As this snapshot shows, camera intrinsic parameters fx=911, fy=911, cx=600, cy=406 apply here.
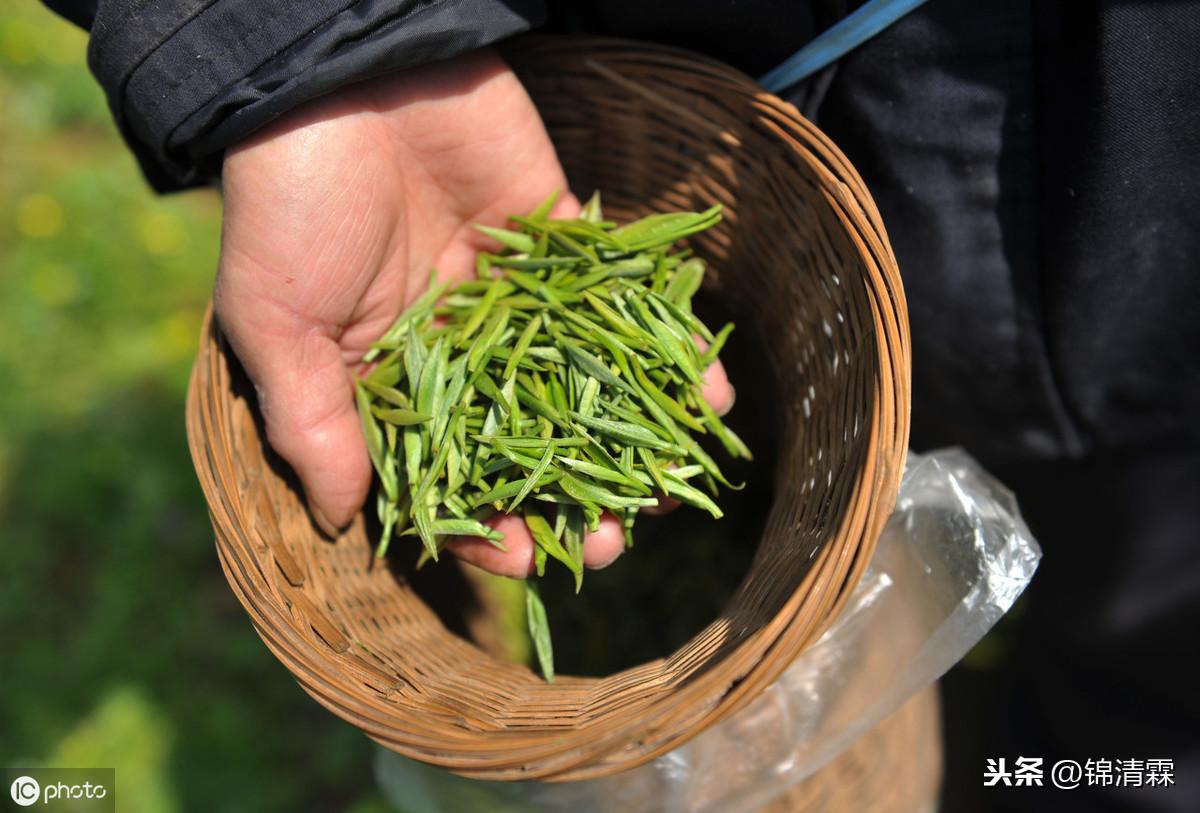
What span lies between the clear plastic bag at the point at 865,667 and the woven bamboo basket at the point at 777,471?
15 cm

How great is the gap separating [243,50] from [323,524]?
1.82 ft

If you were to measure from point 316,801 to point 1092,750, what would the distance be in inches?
53.0

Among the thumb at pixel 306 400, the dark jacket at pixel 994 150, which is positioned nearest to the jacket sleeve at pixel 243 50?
the dark jacket at pixel 994 150

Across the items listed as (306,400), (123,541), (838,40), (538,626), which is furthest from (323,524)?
(123,541)

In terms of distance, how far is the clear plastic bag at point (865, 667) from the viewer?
1077 mm

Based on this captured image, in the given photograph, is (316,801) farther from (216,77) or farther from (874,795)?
(216,77)

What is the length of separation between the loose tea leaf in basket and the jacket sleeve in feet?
0.97

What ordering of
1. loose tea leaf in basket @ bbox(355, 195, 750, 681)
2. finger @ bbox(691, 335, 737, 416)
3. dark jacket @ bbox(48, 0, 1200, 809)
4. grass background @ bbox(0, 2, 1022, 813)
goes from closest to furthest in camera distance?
dark jacket @ bbox(48, 0, 1200, 809) → loose tea leaf in basket @ bbox(355, 195, 750, 681) → finger @ bbox(691, 335, 737, 416) → grass background @ bbox(0, 2, 1022, 813)

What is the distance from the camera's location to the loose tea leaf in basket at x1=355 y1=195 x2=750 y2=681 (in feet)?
3.47

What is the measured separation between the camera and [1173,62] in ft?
2.92

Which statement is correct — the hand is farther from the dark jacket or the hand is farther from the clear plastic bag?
the clear plastic bag

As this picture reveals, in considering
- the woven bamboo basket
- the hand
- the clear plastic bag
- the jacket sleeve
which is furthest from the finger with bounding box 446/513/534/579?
the jacket sleeve

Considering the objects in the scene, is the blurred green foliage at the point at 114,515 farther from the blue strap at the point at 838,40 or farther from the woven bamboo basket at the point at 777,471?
the blue strap at the point at 838,40

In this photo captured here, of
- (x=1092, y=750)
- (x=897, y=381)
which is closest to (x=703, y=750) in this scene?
(x=897, y=381)
